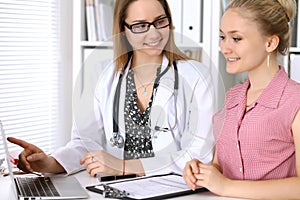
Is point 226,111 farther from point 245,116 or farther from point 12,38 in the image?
point 12,38

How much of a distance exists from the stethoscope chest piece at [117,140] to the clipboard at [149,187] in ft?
0.34

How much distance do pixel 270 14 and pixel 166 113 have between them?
390 millimetres

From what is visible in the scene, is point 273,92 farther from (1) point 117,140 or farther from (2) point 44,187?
(2) point 44,187

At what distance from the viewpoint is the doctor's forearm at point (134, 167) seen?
144 centimetres

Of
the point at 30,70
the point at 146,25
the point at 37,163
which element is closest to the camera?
the point at 146,25

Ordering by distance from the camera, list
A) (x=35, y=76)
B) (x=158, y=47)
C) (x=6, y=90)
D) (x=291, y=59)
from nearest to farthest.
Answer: (x=158, y=47) → (x=291, y=59) → (x=6, y=90) → (x=35, y=76)

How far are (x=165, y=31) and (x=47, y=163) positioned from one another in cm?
53

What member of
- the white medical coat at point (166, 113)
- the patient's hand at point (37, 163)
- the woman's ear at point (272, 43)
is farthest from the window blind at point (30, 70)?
the woman's ear at point (272, 43)

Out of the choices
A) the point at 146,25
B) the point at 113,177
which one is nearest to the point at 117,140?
the point at 113,177

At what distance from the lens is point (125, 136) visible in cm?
140

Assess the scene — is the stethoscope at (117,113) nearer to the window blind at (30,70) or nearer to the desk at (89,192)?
the desk at (89,192)

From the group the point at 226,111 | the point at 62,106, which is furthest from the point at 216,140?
the point at 62,106

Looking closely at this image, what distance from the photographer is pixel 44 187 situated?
56.1 inches

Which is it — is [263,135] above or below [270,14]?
below
